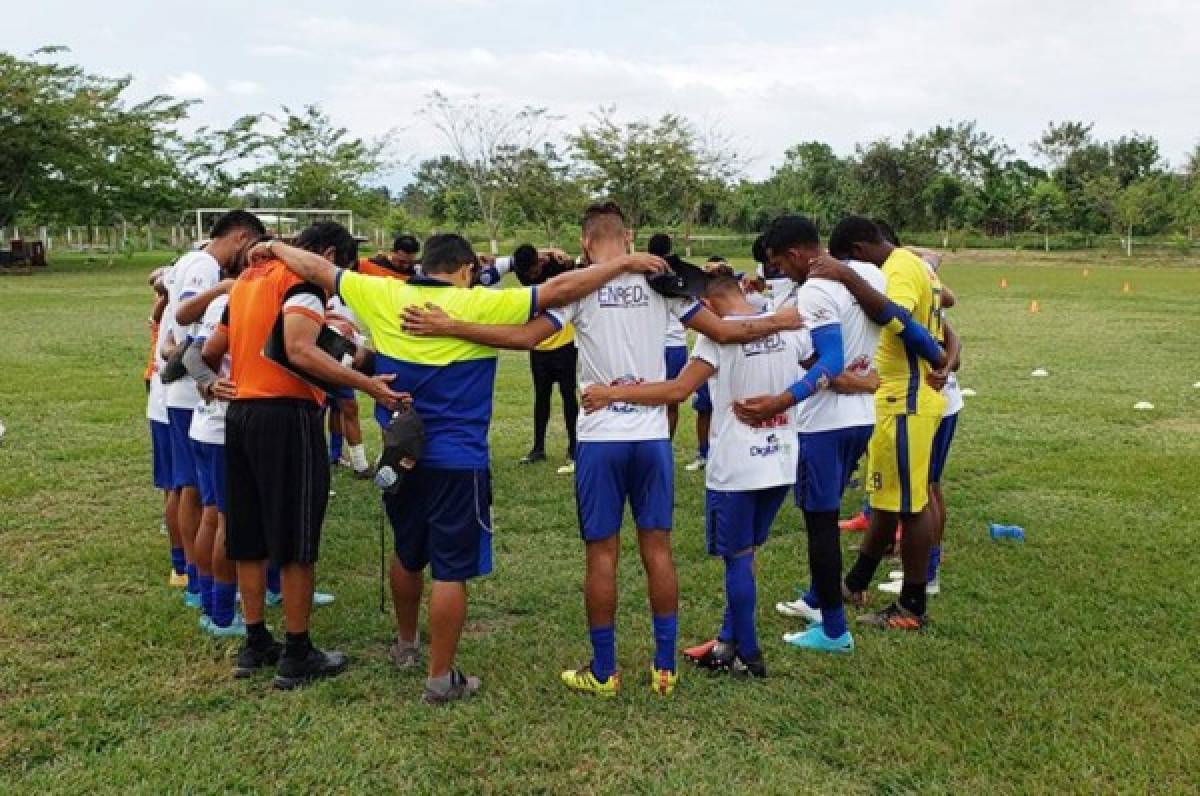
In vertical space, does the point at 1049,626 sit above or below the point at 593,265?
below

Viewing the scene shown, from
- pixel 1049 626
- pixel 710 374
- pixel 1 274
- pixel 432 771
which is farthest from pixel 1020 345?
pixel 1 274

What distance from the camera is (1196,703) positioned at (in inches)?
169

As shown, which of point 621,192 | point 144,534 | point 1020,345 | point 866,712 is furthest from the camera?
point 621,192

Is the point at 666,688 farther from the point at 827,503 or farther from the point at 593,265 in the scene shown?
the point at 593,265

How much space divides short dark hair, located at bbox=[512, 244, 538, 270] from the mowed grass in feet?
6.06

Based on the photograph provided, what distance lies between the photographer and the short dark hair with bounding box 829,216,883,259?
17.2ft

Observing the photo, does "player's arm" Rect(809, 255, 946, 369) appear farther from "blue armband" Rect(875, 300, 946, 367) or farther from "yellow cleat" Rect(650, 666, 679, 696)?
"yellow cleat" Rect(650, 666, 679, 696)

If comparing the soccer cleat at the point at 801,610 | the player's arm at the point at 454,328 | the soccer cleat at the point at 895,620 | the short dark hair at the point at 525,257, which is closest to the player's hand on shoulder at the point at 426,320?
the player's arm at the point at 454,328

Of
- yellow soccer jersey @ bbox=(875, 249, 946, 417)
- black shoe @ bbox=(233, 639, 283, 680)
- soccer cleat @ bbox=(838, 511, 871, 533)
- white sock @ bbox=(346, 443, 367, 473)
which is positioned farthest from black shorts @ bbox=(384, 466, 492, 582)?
white sock @ bbox=(346, 443, 367, 473)

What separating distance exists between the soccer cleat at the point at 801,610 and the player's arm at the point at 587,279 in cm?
217

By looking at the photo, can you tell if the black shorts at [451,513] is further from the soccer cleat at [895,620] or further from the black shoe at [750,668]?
the soccer cleat at [895,620]

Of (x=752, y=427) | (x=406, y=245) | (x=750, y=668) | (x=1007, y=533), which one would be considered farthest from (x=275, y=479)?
(x=1007, y=533)

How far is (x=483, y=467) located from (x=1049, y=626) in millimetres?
3038

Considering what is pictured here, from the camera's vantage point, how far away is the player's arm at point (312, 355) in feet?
13.8
